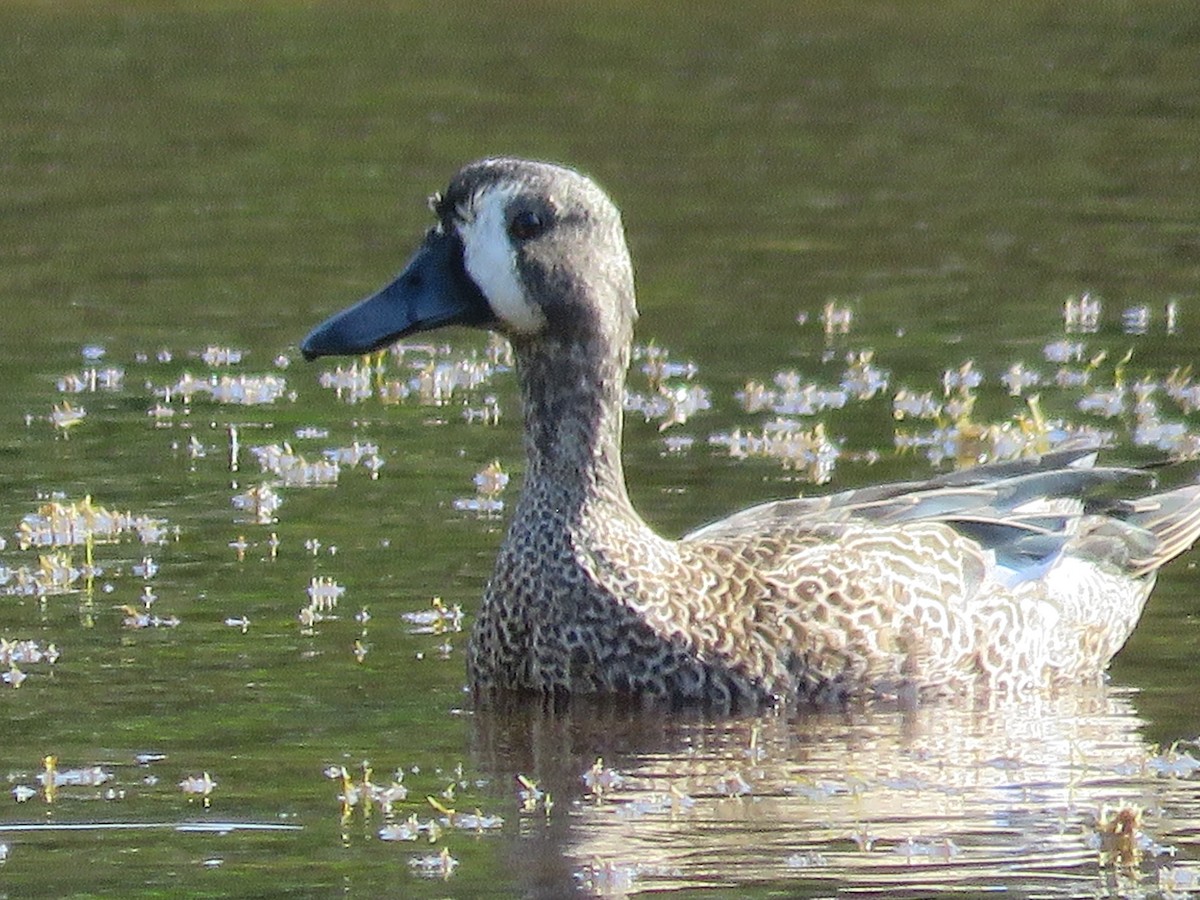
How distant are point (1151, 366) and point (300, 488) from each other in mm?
3906

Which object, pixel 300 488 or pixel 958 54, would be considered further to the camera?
pixel 958 54

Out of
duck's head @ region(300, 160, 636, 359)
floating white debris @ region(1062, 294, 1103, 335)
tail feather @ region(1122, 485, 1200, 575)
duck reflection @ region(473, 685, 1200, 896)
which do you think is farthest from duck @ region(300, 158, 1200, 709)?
floating white debris @ region(1062, 294, 1103, 335)

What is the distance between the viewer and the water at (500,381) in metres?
7.34

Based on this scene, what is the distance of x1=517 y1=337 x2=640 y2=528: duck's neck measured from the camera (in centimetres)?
902

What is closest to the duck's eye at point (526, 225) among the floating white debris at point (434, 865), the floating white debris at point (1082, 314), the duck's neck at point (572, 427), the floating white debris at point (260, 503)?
the duck's neck at point (572, 427)

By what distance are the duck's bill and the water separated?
3.08 ft

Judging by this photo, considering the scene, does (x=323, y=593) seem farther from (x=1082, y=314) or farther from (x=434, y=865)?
(x=1082, y=314)

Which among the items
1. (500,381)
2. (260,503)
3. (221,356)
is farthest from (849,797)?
(221,356)

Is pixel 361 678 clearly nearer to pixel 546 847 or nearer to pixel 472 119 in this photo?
pixel 546 847

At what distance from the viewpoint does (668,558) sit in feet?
28.8

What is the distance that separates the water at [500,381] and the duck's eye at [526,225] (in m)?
1.29

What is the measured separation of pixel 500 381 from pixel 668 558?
4.52 metres

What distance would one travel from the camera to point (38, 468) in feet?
37.3

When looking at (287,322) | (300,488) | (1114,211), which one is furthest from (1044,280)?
(300,488)
